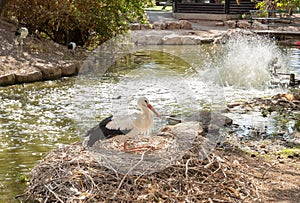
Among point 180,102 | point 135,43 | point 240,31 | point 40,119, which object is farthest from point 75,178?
point 240,31

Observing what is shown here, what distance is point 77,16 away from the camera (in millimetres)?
16719

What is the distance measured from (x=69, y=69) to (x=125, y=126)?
27.6 ft

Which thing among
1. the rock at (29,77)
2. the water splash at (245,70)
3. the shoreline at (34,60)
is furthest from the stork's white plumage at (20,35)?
the water splash at (245,70)

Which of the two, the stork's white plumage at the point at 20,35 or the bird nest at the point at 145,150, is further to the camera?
the stork's white plumage at the point at 20,35

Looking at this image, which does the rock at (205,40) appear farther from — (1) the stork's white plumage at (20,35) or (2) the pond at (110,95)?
(1) the stork's white plumage at (20,35)

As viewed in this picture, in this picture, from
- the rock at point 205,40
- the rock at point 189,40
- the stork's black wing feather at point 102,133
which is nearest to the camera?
the stork's black wing feather at point 102,133

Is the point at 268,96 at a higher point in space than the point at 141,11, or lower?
lower

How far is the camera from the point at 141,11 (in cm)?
1786

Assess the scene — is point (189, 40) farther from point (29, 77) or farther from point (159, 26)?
point (29, 77)

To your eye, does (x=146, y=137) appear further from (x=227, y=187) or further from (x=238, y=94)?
(x=238, y=94)

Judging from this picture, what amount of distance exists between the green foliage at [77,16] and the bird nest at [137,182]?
11.3 metres

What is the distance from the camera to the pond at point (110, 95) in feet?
25.8

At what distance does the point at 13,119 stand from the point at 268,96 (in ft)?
18.1

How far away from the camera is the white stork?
6281mm
